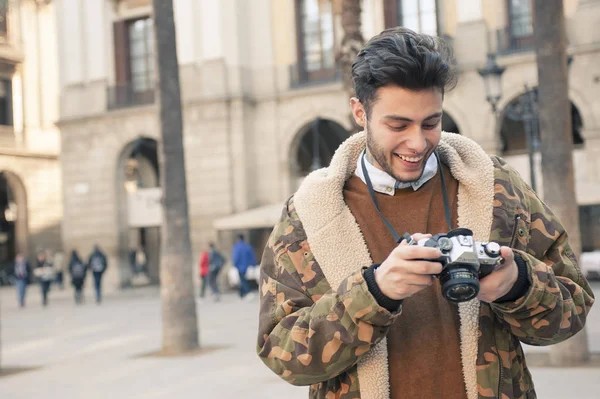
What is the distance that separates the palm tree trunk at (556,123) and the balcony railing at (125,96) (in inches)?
764

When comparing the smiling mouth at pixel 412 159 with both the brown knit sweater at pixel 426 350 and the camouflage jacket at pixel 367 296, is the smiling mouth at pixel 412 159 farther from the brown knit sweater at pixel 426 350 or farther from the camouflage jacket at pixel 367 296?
the brown knit sweater at pixel 426 350

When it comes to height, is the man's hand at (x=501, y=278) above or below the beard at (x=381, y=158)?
below

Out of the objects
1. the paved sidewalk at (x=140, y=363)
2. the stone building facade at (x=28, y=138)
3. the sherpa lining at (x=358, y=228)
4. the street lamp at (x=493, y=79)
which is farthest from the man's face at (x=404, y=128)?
the stone building facade at (x=28, y=138)

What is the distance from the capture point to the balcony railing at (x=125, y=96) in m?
26.2

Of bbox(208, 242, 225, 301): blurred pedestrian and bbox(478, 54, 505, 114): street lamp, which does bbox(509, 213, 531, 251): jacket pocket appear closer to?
bbox(478, 54, 505, 114): street lamp

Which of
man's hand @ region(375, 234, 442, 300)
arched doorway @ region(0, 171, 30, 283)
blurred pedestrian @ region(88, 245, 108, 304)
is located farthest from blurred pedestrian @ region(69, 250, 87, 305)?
man's hand @ region(375, 234, 442, 300)

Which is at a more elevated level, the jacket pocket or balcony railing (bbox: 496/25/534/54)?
balcony railing (bbox: 496/25/534/54)

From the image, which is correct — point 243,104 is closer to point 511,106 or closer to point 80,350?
point 511,106

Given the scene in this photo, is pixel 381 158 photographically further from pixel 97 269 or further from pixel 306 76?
pixel 306 76

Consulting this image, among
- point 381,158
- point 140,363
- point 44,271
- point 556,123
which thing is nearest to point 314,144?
point 44,271

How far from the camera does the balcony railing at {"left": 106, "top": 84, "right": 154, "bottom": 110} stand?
2620 centimetres

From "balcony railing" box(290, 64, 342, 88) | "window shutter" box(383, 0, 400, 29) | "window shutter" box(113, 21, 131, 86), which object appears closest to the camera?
"window shutter" box(383, 0, 400, 29)

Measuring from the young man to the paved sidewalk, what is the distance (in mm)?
4923

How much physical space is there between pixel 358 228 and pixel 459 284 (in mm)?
498
